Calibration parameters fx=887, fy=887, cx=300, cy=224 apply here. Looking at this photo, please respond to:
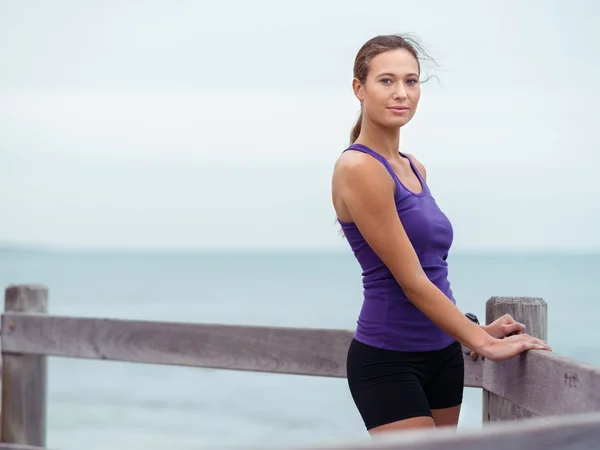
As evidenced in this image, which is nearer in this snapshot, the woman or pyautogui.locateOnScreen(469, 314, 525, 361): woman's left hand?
the woman

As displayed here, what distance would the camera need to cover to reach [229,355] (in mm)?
3334

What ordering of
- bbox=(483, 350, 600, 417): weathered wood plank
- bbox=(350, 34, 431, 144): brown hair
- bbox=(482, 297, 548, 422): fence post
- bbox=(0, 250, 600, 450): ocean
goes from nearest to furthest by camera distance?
bbox=(483, 350, 600, 417): weathered wood plank → bbox=(350, 34, 431, 144): brown hair → bbox=(482, 297, 548, 422): fence post → bbox=(0, 250, 600, 450): ocean

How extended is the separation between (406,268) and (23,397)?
2206 millimetres

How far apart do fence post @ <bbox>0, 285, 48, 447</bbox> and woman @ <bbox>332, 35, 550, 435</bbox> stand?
1.95 metres

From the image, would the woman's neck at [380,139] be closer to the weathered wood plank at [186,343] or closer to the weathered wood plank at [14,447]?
the weathered wood plank at [186,343]

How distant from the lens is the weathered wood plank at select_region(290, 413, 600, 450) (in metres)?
1.08

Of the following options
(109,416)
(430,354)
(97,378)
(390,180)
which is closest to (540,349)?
(430,354)

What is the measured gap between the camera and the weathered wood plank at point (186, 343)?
314cm

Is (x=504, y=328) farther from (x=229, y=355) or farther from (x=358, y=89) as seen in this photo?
(x=229, y=355)

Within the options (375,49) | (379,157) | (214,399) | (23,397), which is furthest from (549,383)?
(214,399)

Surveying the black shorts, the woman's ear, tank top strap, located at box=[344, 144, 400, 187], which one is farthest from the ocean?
the woman's ear

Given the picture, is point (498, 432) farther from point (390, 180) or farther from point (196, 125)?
point (196, 125)

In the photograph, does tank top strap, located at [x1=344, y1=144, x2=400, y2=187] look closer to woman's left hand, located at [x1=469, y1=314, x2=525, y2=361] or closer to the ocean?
woman's left hand, located at [x1=469, y1=314, x2=525, y2=361]

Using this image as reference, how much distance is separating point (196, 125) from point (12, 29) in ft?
44.7
